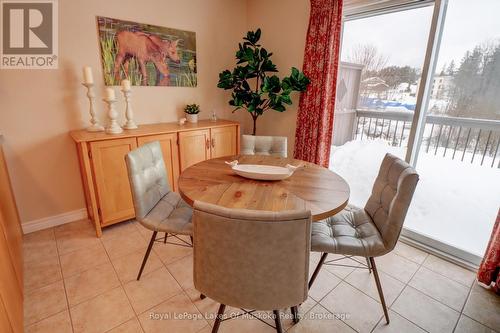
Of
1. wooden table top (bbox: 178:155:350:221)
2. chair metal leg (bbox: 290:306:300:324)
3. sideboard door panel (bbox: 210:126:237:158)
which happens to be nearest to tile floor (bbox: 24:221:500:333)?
chair metal leg (bbox: 290:306:300:324)

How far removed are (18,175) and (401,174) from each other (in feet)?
10.1

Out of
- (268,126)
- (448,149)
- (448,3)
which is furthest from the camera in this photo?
(268,126)

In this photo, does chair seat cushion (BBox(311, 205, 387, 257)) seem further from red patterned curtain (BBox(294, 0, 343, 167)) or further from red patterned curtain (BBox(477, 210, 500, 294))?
red patterned curtain (BBox(294, 0, 343, 167))

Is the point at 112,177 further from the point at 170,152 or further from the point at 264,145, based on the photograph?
the point at 264,145

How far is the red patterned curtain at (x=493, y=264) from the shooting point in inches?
68.3

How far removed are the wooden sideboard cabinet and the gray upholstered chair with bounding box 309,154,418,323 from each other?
5.42ft

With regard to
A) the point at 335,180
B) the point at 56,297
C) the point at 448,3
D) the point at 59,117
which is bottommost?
the point at 56,297

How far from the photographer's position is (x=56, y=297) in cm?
166

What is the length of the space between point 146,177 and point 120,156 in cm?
68

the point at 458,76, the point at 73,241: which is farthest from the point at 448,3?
the point at 73,241

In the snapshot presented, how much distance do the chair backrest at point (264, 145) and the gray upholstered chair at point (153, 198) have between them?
33.2 inches

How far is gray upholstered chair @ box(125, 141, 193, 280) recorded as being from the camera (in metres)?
1.62

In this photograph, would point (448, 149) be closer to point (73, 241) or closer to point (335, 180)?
point (335, 180)

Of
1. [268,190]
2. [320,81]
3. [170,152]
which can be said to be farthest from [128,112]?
[320,81]
